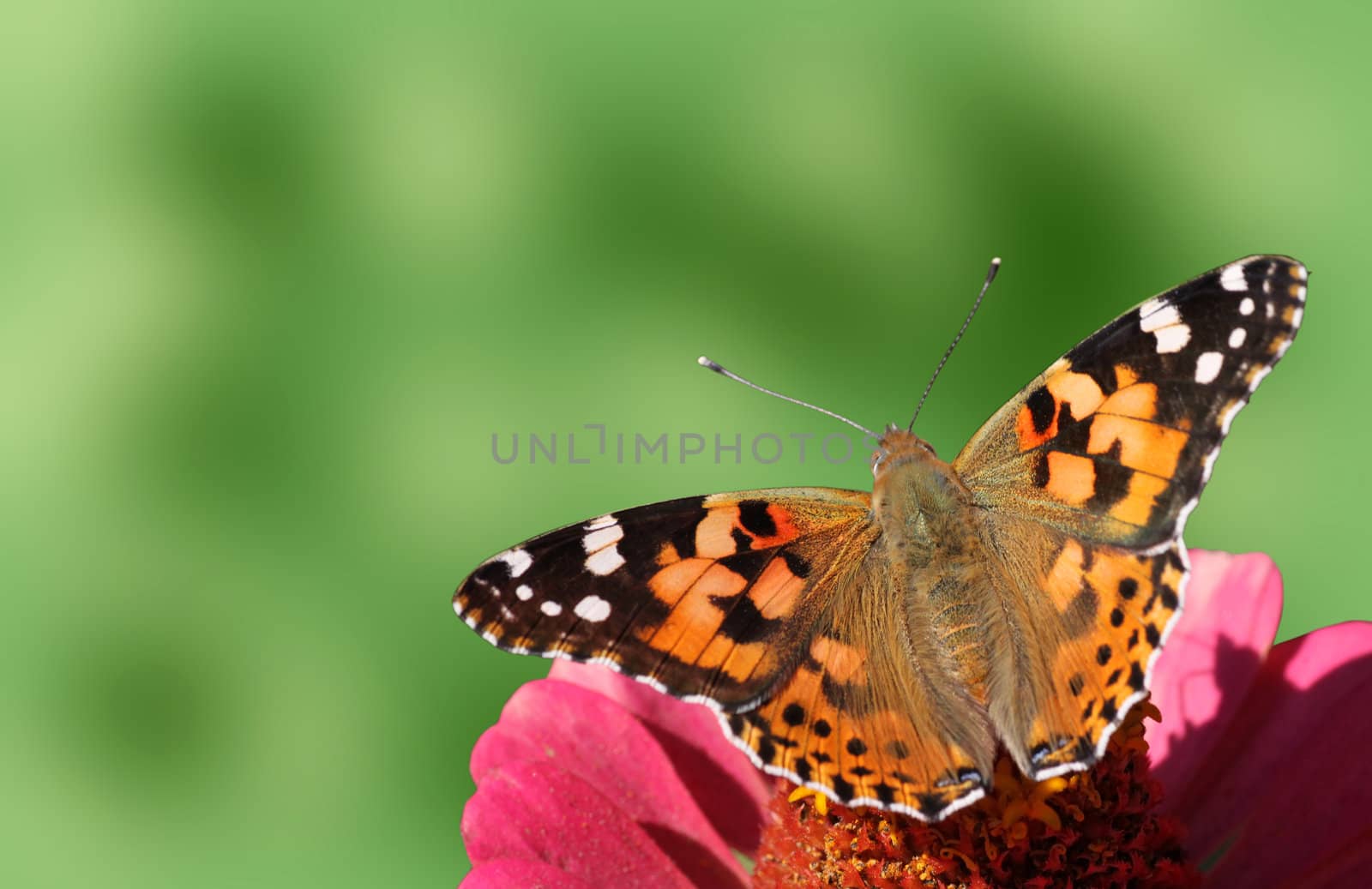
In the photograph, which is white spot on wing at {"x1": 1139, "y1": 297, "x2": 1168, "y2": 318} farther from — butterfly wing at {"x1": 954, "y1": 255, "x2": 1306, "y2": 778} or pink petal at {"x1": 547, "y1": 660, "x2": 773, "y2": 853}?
pink petal at {"x1": 547, "y1": 660, "x2": 773, "y2": 853}

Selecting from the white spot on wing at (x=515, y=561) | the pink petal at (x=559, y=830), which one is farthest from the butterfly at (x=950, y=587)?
the pink petal at (x=559, y=830)

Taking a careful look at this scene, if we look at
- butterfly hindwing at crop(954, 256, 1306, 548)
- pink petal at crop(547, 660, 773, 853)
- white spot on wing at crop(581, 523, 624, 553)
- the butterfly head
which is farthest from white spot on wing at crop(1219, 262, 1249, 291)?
pink petal at crop(547, 660, 773, 853)

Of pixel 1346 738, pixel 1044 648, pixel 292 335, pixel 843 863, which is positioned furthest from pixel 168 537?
pixel 1346 738

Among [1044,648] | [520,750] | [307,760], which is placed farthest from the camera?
[307,760]

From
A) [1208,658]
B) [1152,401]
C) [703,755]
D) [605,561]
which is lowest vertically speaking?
[703,755]

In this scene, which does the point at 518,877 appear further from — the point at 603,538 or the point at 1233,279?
the point at 1233,279

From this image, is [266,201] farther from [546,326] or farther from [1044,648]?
[1044,648]

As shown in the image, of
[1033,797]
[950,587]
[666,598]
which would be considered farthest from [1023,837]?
[666,598]

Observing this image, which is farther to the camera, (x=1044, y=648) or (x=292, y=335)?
(x=292, y=335)
